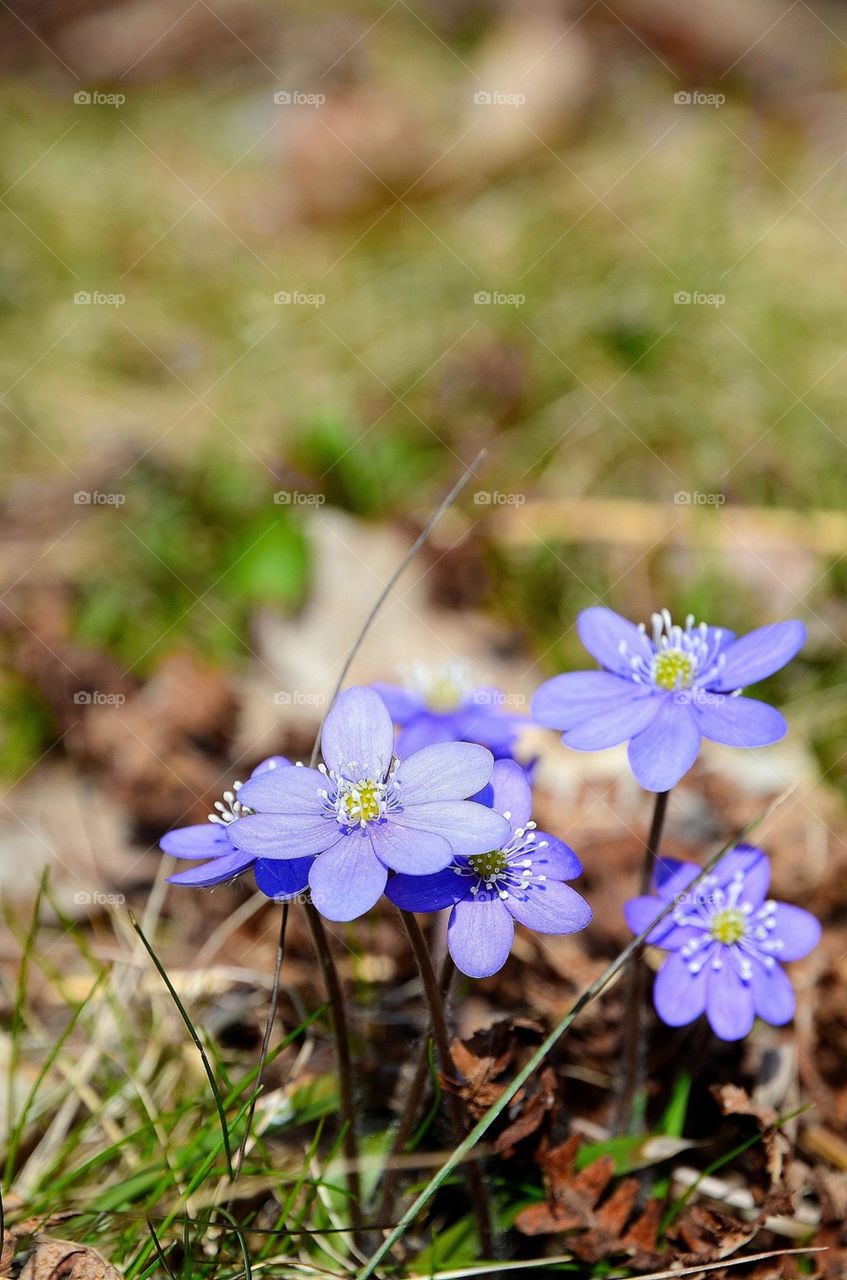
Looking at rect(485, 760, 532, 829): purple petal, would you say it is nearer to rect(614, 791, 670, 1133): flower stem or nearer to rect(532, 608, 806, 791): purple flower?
rect(532, 608, 806, 791): purple flower

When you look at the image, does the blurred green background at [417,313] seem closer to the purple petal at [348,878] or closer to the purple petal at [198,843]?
the purple petal at [198,843]

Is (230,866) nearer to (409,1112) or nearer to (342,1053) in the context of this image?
(342,1053)

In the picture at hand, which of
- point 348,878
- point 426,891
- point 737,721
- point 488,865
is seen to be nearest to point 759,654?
point 737,721

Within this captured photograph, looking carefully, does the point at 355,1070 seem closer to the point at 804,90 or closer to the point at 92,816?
the point at 92,816

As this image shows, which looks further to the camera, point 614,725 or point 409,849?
point 614,725

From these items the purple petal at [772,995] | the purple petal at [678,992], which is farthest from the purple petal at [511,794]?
the purple petal at [772,995]

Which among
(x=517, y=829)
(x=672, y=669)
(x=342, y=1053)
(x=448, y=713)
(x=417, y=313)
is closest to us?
(x=517, y=829)
